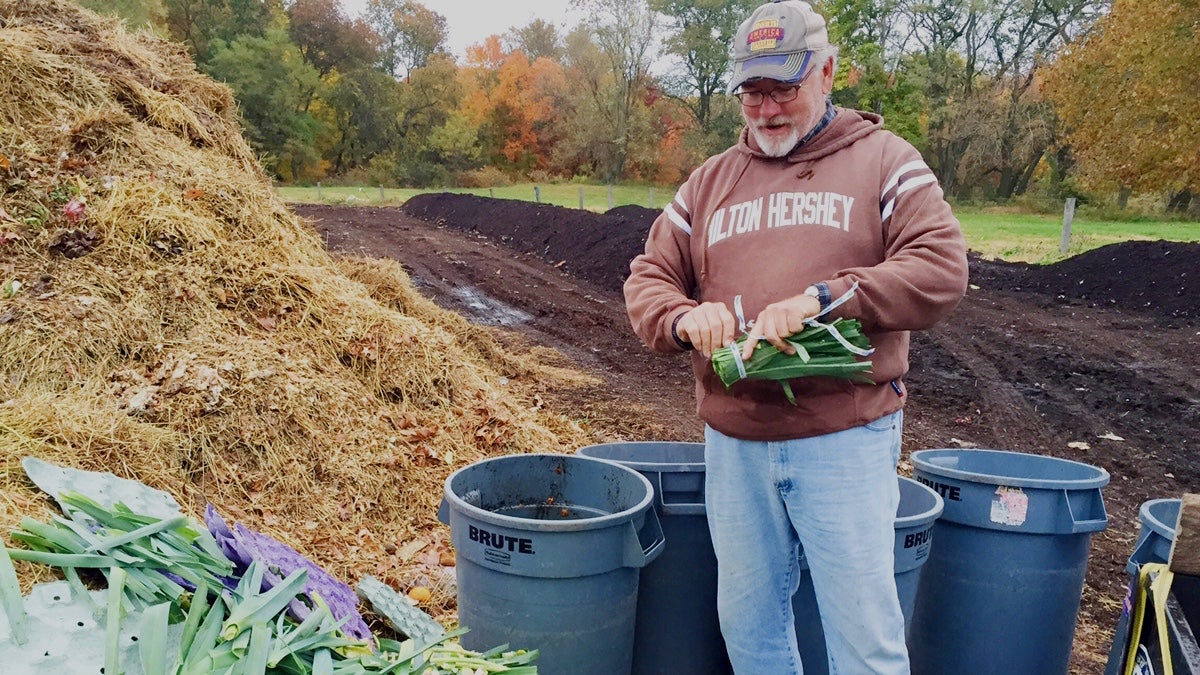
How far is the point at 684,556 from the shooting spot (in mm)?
2732

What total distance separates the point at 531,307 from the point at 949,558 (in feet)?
26.4

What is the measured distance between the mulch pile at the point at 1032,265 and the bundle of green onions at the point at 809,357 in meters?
9.94

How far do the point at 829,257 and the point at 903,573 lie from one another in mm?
1052

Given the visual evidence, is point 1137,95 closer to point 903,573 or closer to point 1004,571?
point 1004,571

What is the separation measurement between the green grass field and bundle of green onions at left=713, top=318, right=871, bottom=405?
37.5 feet

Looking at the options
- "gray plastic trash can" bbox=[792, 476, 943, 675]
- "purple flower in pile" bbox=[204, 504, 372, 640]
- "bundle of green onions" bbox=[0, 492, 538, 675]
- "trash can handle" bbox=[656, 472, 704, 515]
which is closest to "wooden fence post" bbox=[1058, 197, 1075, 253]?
"gray plastic trash can" bbox=[792, 476, 943, 675]

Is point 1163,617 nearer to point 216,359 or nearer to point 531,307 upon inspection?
point 216,359

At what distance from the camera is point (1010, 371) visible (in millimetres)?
7605

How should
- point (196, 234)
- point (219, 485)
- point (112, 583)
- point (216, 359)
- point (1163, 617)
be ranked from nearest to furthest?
point (1163, 617) < point (112, 583) < point (219, 485) < point (216, 359) < point (196, 234)

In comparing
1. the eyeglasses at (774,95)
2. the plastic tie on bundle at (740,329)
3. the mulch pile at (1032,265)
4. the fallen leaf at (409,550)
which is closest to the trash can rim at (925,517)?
the plastic tie on bundle at (740,329)

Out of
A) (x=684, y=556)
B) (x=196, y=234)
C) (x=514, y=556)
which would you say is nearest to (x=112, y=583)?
(x=514, y=556)

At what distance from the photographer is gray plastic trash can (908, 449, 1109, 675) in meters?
2.70

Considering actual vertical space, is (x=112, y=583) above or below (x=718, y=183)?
below

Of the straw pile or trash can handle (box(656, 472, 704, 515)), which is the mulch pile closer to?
the straw pile
